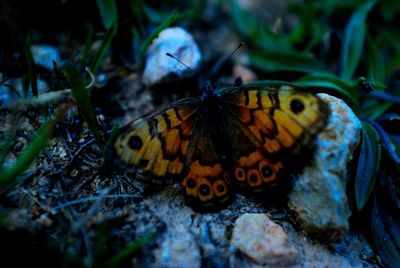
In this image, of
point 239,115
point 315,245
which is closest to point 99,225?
point 239,115

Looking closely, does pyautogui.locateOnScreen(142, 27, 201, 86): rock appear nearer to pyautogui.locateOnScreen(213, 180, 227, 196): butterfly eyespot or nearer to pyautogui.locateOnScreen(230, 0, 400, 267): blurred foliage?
pyautogui.locateOnScreen(230, 0, 400, 267): blurred foliage

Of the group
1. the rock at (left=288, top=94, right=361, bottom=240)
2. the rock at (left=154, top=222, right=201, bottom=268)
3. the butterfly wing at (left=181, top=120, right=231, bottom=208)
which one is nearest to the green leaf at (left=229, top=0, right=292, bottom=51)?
the rock at (left=288, top=94, right=361, bottom=240)

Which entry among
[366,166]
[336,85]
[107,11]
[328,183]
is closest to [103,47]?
[107,11]

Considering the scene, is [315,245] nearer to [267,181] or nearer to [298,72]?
[267,181]

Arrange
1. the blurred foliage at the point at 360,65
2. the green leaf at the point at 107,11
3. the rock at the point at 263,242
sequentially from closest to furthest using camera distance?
the rock at the point at 263,242 → the blurred foliage at the point at 360,65 → the green leaf at the point at 107,11

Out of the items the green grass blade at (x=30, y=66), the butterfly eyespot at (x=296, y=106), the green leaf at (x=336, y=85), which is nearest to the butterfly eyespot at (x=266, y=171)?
the butterfly eyespot at (x=296, y=106)

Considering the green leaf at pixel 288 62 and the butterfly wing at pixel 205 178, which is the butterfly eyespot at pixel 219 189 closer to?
the butterfly wing at pixel 205 178
